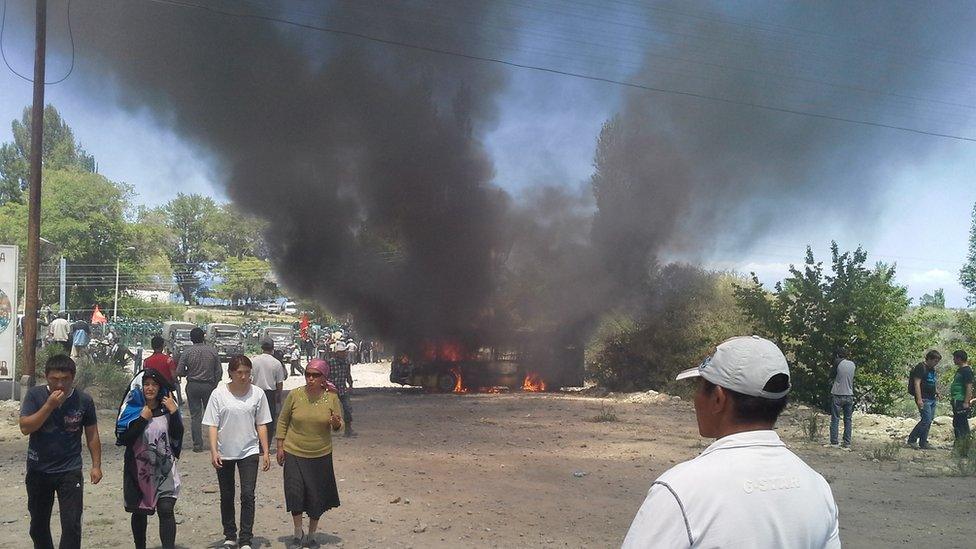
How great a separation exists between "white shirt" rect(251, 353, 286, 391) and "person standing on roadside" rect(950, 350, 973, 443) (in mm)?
9426

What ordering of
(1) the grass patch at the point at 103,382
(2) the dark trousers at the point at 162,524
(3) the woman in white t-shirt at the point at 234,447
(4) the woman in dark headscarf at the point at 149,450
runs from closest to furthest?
(4) the woman in dark headscarf at the point at 149,450 → (2) the dark trousers at the point at 162,524 → (3) the woman in white t-shirt at the point at 234,447 → (1) the grass patch at the point at 103,382

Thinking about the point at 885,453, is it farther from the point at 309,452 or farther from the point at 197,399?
the point at 197,399

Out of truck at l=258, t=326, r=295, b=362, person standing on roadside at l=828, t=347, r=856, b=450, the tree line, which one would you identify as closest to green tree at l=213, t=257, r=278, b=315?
the tree line

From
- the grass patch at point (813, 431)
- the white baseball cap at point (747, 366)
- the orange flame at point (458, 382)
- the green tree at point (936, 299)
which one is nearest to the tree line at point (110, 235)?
the orange flame at point (458, 382)

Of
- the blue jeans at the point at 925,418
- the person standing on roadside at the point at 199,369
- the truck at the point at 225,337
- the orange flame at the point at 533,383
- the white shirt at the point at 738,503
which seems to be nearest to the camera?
the white shirt at the point at 738,503

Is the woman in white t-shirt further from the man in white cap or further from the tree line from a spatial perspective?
the tree line

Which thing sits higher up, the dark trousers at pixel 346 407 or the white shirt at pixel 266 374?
the white shirt at pixel 266 374

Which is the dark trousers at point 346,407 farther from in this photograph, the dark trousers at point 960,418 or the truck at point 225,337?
the truck at point 225,337

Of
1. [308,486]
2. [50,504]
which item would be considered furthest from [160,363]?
[50,504]

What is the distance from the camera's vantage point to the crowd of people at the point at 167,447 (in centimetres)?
467

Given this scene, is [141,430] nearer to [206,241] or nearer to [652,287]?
[652,287]

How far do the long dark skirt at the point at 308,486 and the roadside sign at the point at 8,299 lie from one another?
905 centimetres

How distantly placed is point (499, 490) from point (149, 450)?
403cm

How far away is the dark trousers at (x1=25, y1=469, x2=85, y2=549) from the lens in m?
4.64
